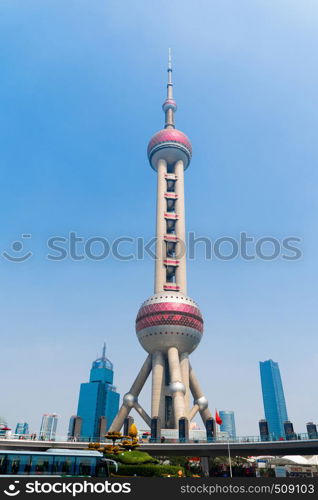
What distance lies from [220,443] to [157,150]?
79695 millimetres

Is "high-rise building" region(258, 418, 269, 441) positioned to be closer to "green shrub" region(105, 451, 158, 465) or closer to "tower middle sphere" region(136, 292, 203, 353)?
"tower middle sphere" region(136, 292, 203, 353)

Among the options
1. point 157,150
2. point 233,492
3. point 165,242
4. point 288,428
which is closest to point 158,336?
point 165,242

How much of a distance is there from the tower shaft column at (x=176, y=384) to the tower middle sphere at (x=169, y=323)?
2.34 meters

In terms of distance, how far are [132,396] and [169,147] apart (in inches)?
2636

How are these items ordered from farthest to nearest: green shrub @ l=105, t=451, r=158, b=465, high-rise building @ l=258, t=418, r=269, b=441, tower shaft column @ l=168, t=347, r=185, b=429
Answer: tower shaft column @ l=168, t=347, r=185, b=429 → high-rise building @ l=258, t=418, r=269, b=441 → green shrub @ l=105, t=451, r=158, b=465

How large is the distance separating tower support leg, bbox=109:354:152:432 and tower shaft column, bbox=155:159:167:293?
18.2 meters

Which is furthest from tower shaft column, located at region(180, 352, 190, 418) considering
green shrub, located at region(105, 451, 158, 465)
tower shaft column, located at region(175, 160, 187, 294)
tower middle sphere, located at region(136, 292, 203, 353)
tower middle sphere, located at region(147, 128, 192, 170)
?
tower middle sphere, located at region(147, 128, 192, 170)

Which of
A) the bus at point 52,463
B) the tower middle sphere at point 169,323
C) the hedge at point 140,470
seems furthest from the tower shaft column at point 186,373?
the bus at point 52,463

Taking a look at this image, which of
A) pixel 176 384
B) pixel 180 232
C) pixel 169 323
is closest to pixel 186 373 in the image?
pixel 176 384

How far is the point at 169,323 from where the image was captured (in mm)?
82125

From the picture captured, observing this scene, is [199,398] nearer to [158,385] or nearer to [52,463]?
[158,385]

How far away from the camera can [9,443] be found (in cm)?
5066

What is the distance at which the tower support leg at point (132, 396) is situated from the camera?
8169 cm

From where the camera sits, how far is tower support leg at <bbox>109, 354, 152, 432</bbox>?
81688 mm
